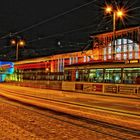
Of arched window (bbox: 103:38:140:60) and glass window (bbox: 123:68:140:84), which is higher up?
arched window (bbox: 103:38:140:60)

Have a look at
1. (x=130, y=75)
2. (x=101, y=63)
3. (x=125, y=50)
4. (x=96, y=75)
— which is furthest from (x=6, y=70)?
(x=130, y=75)

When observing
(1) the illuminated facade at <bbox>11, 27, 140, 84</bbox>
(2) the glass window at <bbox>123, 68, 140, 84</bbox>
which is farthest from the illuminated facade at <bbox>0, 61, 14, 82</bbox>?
(2) the glass window at <bbox>123, 68, 140, 84</bbox>

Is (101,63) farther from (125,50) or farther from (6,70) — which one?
(6,70)

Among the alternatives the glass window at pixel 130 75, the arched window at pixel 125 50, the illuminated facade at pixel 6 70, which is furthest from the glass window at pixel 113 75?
the illuminated facade at pixel 6 70

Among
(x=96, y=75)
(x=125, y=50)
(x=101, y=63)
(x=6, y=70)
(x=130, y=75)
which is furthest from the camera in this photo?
(x=6, y=70)

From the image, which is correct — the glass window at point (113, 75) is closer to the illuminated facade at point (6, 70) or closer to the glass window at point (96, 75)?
the glass window at point (96, 75)

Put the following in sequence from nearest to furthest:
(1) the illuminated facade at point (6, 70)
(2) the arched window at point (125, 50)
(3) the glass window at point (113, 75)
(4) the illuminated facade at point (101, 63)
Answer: (4) the illuminated facade at point (101, 63), (3) the glass window at point (113, 75), (2) the arched window at point (125, 50), (1) the illuminated facade at point (6, 70)

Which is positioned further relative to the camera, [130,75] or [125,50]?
[125,50]

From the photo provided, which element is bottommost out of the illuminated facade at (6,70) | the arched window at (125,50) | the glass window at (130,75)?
the glass window at (130,75)

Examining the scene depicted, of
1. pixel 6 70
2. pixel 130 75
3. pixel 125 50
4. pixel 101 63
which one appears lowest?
pixel 130 75

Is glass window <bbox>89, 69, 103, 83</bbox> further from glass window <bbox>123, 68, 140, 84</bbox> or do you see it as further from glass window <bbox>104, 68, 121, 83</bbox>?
glass window <bbox>123, 68, 140, 84</bbox>

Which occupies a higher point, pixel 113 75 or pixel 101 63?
pixel 101 63

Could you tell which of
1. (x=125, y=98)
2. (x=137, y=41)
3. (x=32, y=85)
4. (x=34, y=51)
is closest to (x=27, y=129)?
(x=125, y=98)

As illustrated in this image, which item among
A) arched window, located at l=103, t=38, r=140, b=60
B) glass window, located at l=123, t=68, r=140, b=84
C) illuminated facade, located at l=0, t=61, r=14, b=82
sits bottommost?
glass window, located at l=123, t=68, r=140, b=84
